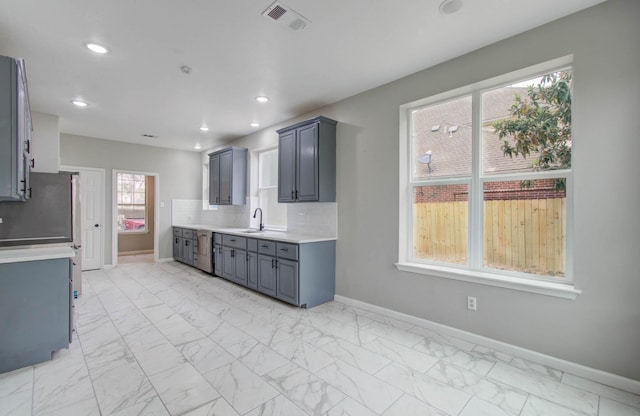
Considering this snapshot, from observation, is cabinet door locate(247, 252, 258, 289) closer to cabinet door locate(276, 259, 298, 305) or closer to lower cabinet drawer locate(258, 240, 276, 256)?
lower cabinet drawer locate(258, 240, 276, 256)

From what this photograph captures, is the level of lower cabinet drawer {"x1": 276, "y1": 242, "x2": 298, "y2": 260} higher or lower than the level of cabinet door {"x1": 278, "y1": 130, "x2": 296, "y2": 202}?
lower

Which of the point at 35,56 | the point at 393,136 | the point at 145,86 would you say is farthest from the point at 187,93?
the point at 393,136

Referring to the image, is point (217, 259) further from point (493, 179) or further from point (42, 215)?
point (493, 179)

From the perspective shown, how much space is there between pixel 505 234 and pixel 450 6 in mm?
1917

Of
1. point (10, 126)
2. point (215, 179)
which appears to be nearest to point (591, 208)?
point (10, 126)

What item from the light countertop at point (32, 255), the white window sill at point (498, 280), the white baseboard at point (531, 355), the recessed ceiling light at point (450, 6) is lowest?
the white baseboard at point (531, 355)

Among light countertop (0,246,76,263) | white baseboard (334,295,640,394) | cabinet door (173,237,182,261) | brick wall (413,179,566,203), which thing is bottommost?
white baseboard (334,295,640,394)

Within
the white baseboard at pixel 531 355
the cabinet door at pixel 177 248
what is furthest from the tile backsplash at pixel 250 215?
the white baseboard at pixel 531 355

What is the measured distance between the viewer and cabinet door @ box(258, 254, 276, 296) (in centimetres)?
386

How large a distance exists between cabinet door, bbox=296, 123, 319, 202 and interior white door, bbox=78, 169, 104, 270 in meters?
4.53

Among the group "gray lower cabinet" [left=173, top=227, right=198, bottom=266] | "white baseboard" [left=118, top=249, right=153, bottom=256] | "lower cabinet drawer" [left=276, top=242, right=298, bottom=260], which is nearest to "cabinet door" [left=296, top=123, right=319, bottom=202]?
"lower cabinet drawer" [left=276, top=242, right=298, bottom=260]

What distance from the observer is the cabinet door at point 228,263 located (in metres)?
4.70

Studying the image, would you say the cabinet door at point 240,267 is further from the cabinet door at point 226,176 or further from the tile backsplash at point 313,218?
the cabinet door at point 226,176

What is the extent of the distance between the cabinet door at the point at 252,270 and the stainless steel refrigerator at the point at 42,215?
2175 mm
